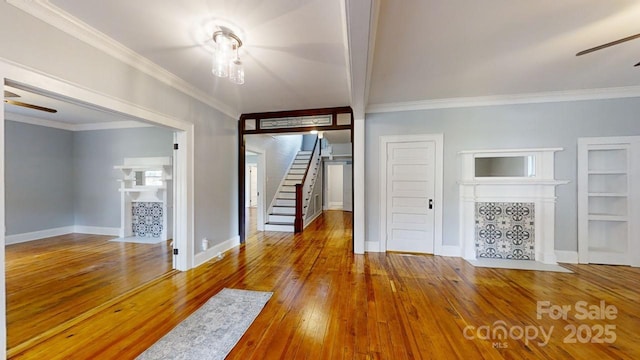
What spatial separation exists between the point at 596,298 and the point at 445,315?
1774 millimetres

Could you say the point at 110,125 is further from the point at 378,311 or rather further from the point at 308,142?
the point at 378,311

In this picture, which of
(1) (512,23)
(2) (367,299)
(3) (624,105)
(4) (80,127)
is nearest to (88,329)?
(2) (367,299)

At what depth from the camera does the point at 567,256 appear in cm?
346

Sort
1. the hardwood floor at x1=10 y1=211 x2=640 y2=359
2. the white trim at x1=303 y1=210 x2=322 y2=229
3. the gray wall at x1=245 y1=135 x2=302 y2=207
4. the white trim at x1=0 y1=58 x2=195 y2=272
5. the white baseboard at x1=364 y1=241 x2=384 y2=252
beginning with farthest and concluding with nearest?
the white trim at x1=303 y1=210 x2=322 y2=229, the gray wall at x1=245 y1=135 x2=302 y2=207, the white baseboard at x1=364 y1=241 x2=384 y2=252, the hardwood floor at x1=10 y1=211 x2=640 y2=359, the white trim at x1=0 y1=58 x2=195 y2=272

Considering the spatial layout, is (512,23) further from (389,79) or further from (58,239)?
(58,239)

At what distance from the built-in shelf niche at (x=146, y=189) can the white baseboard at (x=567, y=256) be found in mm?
6889

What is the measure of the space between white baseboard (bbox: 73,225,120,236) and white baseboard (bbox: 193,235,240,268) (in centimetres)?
302

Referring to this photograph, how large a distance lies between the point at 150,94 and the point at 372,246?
3850 millimetres

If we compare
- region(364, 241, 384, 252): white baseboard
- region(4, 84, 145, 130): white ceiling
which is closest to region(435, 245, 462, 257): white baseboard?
region(364, 241, 384, 252): white baseboard

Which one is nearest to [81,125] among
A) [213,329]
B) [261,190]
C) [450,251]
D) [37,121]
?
[37,121]

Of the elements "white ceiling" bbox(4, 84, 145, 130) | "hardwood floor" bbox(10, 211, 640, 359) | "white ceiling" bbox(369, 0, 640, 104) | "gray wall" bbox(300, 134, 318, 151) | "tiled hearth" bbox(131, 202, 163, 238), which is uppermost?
"gray wall" bbox(300, 134, 318, 151)

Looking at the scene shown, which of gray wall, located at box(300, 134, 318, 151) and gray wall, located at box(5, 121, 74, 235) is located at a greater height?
gray wall, located at box(300, 134, 318, 151)

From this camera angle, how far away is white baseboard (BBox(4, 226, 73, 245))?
171 inches

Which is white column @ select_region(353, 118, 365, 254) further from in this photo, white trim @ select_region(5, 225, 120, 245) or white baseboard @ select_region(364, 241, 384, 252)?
white trim @ select_region(5, 225, 120, 245)
